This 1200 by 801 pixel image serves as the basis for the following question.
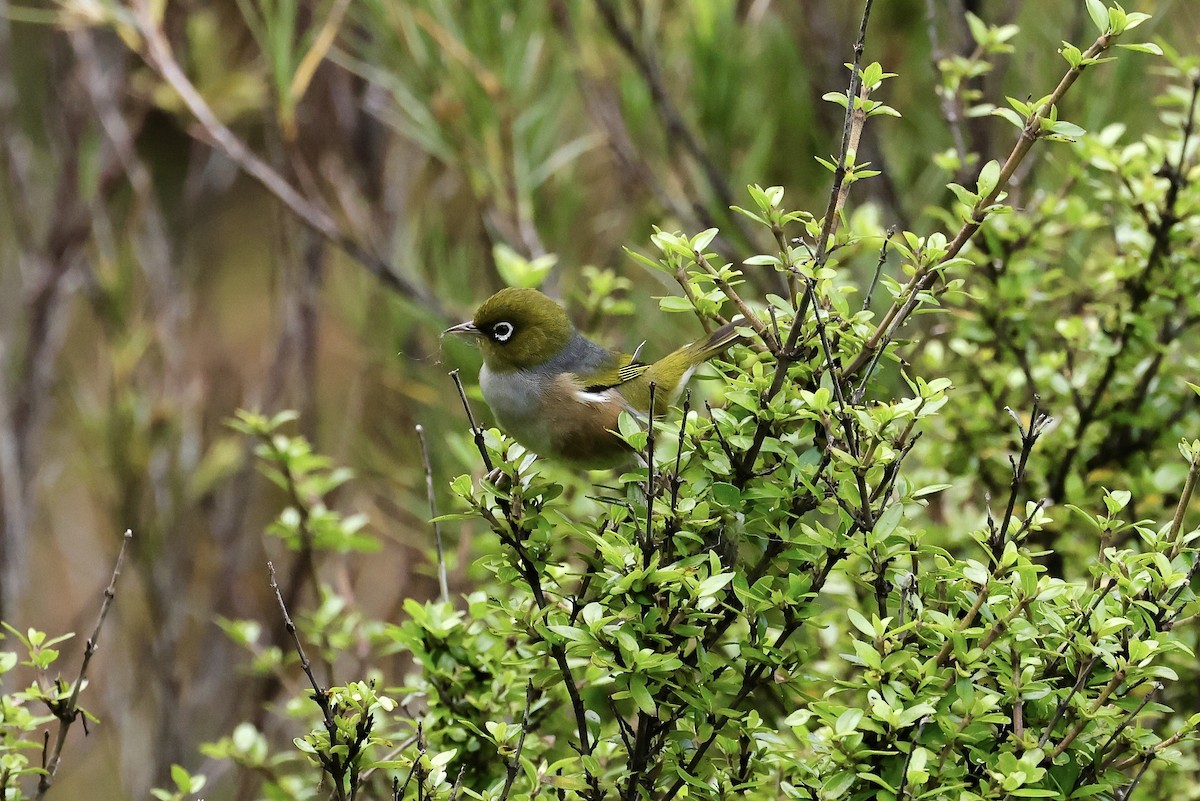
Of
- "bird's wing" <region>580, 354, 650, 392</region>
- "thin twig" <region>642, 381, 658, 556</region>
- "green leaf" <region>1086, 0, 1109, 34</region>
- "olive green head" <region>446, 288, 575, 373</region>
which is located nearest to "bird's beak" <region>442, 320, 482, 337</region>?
"olive green head" <region>446, 288, 575, 373</region>

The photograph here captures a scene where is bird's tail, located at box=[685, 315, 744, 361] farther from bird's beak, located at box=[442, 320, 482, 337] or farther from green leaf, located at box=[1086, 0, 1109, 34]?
green leaf, located at box=[1086, 0, 1109, 34]

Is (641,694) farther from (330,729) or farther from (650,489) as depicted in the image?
(330,729)

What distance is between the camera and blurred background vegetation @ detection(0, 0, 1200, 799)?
2.68 m

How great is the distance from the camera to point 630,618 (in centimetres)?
122

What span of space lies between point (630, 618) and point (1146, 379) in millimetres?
1203

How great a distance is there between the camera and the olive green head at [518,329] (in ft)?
5.91

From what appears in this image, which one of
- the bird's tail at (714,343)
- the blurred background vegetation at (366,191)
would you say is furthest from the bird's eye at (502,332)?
the blurred background vegetation at (366,191)

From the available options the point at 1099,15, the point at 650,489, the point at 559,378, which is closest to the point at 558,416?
the point at 559,378

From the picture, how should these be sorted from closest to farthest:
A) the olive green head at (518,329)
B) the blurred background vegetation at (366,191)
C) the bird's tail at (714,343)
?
the bird's tail at (714,343)
the olive green head at (518,329)
the blurred background vegetation at (366,191)

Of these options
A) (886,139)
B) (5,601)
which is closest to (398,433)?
(5,601)

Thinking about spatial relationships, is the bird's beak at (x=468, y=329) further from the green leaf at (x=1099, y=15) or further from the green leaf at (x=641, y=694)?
the green leaf at (x=1099, y=15)

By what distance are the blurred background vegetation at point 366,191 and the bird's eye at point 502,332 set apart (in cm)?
44

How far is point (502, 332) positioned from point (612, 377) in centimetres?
22

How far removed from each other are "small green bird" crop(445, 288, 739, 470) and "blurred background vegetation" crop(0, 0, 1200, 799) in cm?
36
